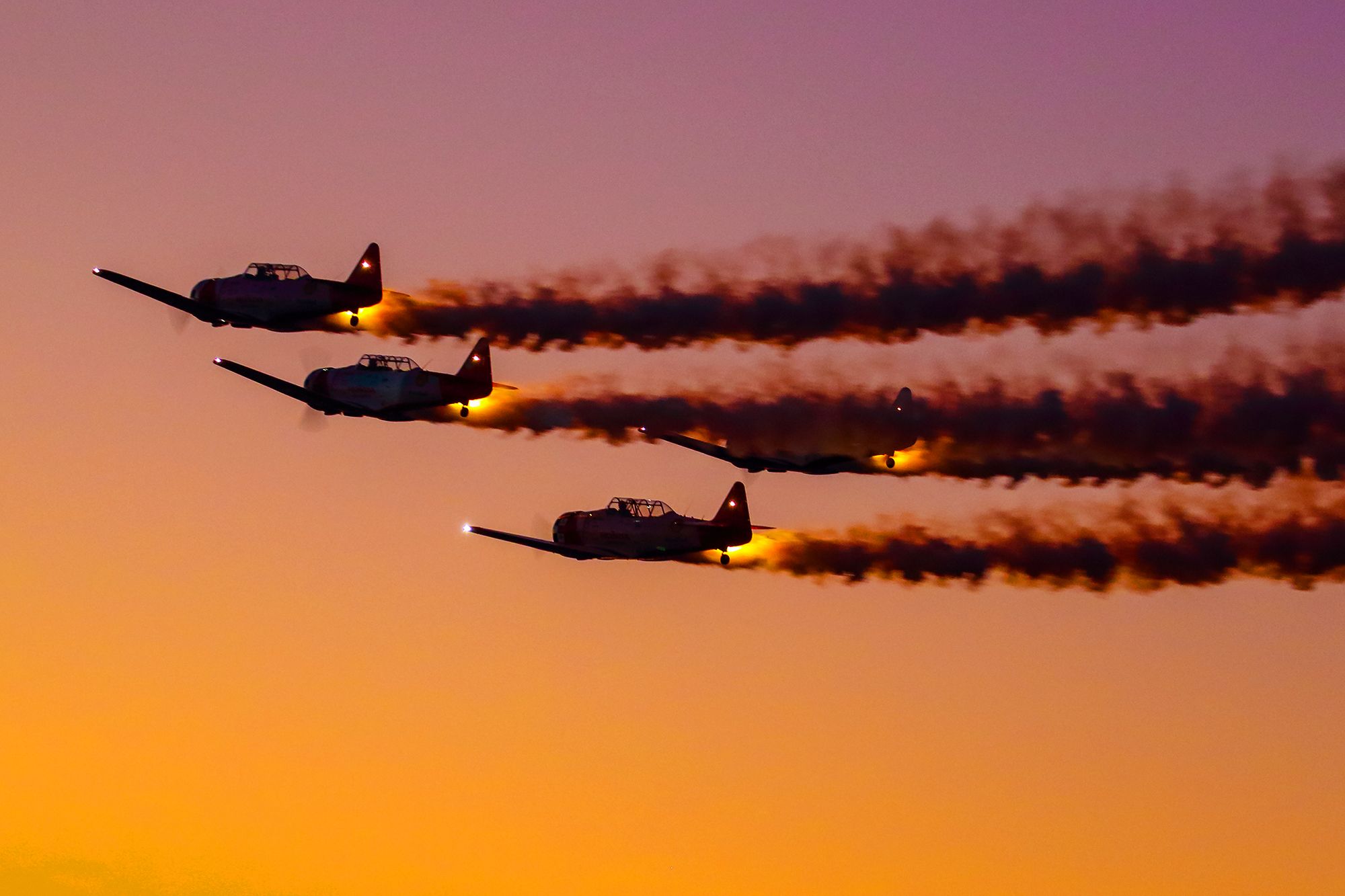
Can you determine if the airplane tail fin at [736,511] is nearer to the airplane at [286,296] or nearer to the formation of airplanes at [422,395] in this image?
the formation of airplanes at [422,395]

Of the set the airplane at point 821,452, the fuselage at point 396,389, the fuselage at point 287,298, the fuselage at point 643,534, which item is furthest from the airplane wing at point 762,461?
the fuselage at point 287,298

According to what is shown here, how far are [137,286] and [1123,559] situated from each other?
38.0 metres

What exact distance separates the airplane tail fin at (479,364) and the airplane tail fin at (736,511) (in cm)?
989

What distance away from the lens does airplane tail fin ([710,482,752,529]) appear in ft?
285

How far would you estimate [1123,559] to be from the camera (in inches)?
3140

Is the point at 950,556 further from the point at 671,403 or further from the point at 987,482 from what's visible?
the point at 671,403

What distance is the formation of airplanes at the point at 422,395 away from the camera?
8719cm

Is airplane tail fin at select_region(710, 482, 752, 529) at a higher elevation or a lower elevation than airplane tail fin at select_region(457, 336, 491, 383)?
lower

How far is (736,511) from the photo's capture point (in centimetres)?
8688

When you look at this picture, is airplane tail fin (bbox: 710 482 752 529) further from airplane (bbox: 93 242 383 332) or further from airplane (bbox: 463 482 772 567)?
airplane (bbox: 93 242 383 332)

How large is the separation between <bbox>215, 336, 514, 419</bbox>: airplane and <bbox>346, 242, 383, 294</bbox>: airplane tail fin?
264cm

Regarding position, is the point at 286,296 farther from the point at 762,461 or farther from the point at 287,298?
the point at 762,461

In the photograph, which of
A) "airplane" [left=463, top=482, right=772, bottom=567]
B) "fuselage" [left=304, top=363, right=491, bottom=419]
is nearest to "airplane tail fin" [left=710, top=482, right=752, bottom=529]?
"airplane" [left=463, top=482, right=772, bottom=567]

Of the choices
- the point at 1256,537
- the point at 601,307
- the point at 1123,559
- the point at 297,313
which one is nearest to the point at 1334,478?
the point at 1256,537
